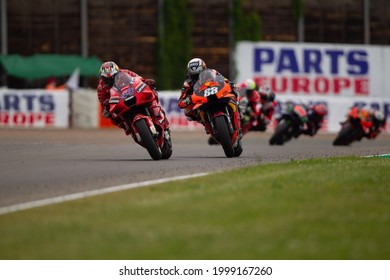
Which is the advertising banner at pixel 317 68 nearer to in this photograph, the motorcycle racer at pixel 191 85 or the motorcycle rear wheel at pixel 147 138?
the motorcycle racer at pixel 191 85

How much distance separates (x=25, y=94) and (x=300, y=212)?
81.5 feet

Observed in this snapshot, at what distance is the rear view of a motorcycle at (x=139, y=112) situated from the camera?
1730 cm

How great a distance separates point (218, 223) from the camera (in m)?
9.96

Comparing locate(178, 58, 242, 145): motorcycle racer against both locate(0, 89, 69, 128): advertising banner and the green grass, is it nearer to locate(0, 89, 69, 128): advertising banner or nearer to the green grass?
the green grass

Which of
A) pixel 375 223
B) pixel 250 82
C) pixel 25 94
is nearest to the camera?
pixel 375 223

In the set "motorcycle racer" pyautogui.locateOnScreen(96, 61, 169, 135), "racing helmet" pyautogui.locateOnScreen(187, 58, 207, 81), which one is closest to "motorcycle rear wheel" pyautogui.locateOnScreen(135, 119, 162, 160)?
"motorcycle racer" pyautogui.locateOnScreen(96, 61, 169, 135)

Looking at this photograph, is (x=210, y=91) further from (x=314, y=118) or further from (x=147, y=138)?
(x=314, y=118)

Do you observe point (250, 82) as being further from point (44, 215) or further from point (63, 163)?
point (44, 215)

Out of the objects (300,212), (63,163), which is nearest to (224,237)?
(300,212)

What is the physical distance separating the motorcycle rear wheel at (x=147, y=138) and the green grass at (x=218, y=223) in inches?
160

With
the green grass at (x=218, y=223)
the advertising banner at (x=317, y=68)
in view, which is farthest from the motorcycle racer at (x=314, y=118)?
the green grass at (x=218, y=223)

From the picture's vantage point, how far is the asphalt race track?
13.6m

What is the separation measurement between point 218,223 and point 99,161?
838cm

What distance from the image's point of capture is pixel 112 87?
1769 cm
